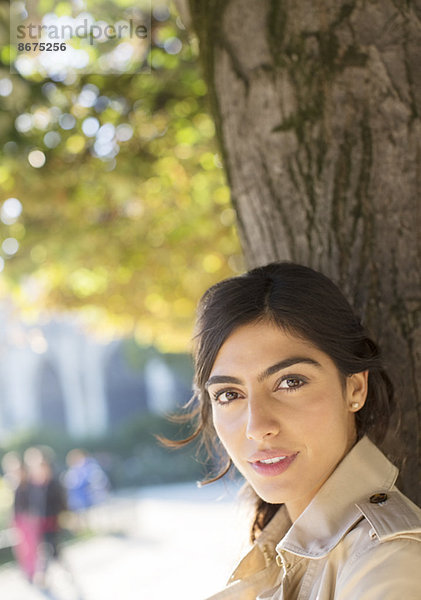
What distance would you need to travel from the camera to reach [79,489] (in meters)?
15.4

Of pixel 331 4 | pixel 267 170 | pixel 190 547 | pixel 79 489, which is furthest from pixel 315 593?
pixel 79 489

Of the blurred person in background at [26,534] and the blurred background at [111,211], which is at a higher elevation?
the blurred background at [111,211]

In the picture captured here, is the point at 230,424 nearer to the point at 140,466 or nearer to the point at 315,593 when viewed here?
the point at 315,593

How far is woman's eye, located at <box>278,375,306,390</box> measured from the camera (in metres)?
1.90

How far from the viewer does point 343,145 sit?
8.03 feet

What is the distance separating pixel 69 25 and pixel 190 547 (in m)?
9.93

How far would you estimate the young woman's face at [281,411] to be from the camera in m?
1.88

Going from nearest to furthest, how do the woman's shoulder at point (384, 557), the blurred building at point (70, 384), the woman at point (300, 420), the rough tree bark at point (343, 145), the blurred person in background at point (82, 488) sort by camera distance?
the woman's shoulder at point (384, 557) < the woman at point (300, 420) < the rough tree bark at point (343, 145) < the blurred person in background at point (82, 488) < the blurred building at point (70, 384)

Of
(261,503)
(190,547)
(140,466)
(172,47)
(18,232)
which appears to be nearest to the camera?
(261,503)

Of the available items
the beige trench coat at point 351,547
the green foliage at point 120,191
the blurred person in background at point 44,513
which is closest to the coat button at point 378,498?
the beige trench coat at point 351,547

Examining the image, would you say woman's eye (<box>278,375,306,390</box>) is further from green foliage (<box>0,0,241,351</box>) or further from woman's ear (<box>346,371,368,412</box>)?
green foliage (<box>0,0,241,351</box>)

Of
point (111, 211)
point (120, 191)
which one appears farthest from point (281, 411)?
point (111, 211)

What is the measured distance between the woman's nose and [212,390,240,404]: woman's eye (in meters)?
0.10

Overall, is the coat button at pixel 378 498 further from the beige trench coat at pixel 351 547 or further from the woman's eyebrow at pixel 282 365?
the woman's eyebrow at pixel 282 365
